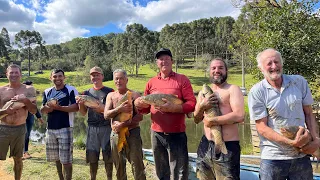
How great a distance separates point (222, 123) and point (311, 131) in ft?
3.17

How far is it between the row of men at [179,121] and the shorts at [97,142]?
18 mm

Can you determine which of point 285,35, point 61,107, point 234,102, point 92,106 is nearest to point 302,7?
point 285,35

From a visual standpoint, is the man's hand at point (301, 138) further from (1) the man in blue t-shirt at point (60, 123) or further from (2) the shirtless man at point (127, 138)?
(1) the man in blue t-shirt at point (60, 123)

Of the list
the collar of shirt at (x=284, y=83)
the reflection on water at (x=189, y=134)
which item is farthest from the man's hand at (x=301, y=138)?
the reflection on water at (x=189, y=134)

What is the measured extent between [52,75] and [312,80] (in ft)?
19.8

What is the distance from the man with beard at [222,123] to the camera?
11.3ft

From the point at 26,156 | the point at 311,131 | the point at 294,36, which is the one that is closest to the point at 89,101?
the point at 311,131

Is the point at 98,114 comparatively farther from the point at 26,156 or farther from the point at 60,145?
the point at 26,156

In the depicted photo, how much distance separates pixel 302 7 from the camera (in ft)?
23.2

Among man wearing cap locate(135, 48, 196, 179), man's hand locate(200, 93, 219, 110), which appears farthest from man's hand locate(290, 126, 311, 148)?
man wearing cap locate(135, 48, 196, 179)

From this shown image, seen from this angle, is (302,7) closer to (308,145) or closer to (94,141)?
(308,145)

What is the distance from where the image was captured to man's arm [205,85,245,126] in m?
3.38

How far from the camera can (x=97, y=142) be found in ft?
16.9

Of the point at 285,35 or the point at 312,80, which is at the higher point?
the point at 285,35
